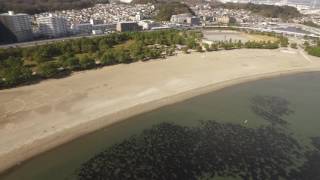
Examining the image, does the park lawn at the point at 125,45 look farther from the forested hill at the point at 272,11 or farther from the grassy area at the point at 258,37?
the forested hill at the point at 272,11

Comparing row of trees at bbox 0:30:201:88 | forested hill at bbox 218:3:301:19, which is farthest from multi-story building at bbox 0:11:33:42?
forested hill at bbox 218:3:301:19

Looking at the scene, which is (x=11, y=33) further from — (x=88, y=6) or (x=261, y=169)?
(x=88, y=6)

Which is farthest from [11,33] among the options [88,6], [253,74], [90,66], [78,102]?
[88,6]

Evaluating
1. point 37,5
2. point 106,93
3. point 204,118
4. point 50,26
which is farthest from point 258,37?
point 37,5

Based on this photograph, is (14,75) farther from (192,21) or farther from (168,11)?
(168,11)

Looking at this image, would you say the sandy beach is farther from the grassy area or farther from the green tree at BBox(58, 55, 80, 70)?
the grassy area

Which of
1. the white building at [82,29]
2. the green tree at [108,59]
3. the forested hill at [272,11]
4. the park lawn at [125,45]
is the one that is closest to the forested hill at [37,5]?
the white building at [82,29]

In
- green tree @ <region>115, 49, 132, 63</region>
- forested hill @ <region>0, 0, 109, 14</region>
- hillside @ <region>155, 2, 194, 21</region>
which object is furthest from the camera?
hillside @ <region>155, 2, 194, 21</region>
